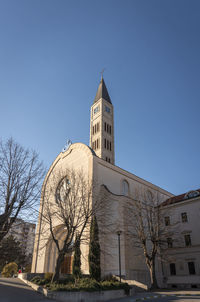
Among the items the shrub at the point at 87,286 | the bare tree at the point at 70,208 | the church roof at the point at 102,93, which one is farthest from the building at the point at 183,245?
the church roof at the point at 102,93

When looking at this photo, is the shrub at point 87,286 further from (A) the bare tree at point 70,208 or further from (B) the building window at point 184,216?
(B) the building window at point 184,216

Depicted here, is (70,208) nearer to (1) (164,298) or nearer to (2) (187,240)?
(1) (164,298)

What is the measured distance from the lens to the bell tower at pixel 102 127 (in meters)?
50.5

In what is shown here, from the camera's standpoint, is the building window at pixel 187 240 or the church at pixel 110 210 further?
the building window at pixel 187 240

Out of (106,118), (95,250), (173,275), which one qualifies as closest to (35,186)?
(95,250)

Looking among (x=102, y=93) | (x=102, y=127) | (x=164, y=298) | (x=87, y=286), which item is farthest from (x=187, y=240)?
(x=102, y=93)

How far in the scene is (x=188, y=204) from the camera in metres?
31.6

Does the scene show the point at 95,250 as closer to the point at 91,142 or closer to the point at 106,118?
the point at 91,142

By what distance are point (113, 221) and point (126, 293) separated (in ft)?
32.3

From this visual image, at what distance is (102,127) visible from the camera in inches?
2077

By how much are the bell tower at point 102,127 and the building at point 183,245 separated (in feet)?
66.1

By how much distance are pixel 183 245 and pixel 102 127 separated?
30916mm

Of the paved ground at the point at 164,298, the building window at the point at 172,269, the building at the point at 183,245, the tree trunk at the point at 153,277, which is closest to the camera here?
the paved ground at the point at 164,298

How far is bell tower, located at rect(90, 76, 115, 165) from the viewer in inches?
1986
